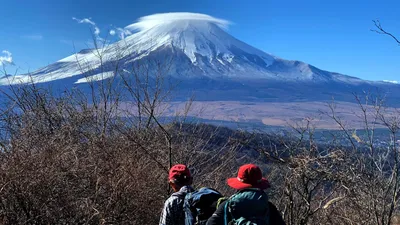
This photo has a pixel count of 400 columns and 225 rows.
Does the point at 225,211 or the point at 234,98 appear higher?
the point at 225,211

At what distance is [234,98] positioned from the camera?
187 meters

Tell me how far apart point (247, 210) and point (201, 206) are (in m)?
0.45

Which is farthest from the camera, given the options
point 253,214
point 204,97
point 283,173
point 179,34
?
point 179,34

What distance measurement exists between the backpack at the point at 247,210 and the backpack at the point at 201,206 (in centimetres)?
25

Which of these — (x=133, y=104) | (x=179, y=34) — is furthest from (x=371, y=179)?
(x=179, y=34)

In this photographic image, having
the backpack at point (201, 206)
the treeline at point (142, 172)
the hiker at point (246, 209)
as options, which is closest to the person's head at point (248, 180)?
the hiker at point (246, 209)

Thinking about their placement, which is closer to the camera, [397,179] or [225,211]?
[225,211]

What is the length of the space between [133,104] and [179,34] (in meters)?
191

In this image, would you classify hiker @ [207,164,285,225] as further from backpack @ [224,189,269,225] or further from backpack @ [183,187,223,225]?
backpack @ [183,187,223,225]

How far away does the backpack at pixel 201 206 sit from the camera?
3557mm

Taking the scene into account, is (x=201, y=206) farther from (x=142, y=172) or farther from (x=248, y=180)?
(x=142, y=172)

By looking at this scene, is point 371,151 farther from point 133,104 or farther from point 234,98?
point 234,98

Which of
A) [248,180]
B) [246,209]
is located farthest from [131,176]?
[246,209]

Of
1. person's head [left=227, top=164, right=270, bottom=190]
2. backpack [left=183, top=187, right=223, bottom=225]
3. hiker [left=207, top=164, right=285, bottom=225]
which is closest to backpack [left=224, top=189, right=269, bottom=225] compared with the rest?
hiker [left=207, top=164, right=285, bottom=225]
